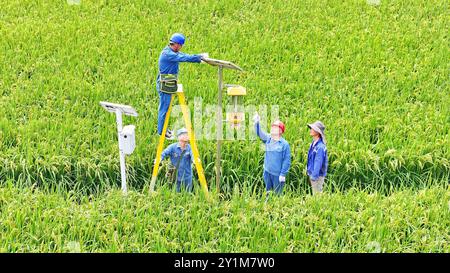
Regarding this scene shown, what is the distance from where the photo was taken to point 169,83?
5.05m

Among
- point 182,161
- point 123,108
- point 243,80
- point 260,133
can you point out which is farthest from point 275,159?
point 243,80

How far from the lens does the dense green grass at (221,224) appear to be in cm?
450

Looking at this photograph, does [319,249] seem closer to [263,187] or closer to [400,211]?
[400,211]

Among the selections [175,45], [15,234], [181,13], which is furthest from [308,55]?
[15,234]

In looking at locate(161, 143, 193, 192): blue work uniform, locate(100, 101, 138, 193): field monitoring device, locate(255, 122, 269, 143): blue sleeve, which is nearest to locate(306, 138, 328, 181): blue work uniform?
locate(255, 122, 269, 143): blue sleeve

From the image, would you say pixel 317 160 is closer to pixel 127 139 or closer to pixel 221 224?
pixel 221 224

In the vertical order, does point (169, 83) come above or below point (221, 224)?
above

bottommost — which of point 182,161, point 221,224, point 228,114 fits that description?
point 221,224

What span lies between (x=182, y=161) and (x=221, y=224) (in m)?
0.84

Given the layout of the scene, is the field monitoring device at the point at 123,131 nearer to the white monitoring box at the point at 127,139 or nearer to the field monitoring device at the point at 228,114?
the white monitoring box at the point at 127,139

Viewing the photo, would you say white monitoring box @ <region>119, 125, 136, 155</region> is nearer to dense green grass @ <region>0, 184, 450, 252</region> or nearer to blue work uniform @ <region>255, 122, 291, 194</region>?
dense green grass @ <region>0, 184, 450, 252</region>

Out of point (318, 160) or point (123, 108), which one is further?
point (318, 160)

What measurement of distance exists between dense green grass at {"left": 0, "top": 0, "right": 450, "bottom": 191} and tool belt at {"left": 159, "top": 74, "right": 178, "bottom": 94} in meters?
1.08

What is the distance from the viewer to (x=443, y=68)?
7973mm
